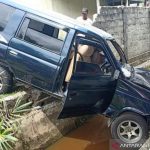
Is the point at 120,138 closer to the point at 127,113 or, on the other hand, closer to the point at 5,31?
the point at 127,113

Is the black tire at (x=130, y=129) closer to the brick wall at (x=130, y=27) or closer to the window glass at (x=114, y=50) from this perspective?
the window glass at (x=114, y=50)

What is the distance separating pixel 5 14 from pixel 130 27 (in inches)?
262

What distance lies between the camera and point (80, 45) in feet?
24.1

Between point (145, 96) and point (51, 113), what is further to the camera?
point (51, 113)

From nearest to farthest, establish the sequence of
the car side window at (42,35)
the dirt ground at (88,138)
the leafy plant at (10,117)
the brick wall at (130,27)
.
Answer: the leafy plant at (10,117), the car side window at (42,35), the dirt ground at (88,138), the brick wall at (130,27)

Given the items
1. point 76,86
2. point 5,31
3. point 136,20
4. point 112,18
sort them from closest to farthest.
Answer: point 76,86
point 5,31
point 112,18
point 136,20

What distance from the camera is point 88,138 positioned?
27.4 ft

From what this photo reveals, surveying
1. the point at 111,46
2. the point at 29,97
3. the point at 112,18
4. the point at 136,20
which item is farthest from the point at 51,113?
the point at 136,20

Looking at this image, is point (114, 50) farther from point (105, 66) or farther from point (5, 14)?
point (5, 14)

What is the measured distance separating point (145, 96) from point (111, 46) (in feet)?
4.10

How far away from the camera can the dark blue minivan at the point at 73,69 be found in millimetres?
7207

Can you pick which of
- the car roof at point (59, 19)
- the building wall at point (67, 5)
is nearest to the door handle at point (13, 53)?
the car roof at point (59, 19)

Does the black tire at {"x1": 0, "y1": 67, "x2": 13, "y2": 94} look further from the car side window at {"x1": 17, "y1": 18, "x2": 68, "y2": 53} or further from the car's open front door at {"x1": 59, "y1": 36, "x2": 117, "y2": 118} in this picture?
the car's open front door at {"x1": 59, "y1": 36, "x2": 117, "y2": 118}

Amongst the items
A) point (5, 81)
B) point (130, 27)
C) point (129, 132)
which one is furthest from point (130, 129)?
point (130, 27)
